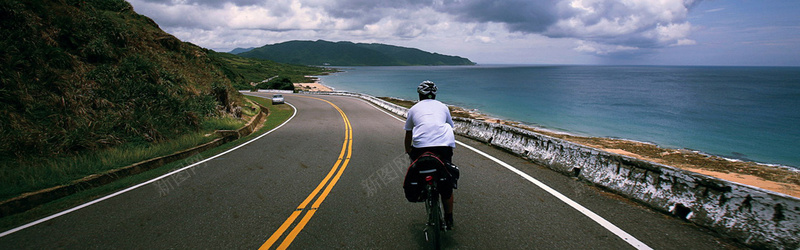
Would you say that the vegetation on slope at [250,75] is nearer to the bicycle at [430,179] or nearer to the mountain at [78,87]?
the mountain at [78,87]

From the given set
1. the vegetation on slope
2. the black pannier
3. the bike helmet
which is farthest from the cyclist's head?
the vegetation on slope

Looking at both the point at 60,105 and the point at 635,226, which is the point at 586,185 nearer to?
the point at 635,226

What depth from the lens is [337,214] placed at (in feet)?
15.4

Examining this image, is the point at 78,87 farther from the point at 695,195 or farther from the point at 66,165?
the point at 695,195

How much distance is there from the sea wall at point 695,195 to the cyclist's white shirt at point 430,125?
3327 mm

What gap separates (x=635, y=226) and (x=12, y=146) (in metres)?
11.9

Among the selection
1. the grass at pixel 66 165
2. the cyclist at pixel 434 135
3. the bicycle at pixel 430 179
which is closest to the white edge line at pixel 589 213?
the cyclist at pixel 434 135

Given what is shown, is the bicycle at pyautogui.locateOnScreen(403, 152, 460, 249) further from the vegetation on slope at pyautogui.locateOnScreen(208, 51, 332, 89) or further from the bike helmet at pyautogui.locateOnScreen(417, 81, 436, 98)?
the vegetation on slope at pyautogui.locateOnScreen(208, 51, 332, 89)

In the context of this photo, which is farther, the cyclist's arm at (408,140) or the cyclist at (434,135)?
the cyclist's arm at (408,140)

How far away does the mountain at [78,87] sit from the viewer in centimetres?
826

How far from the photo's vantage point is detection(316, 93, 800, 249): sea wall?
11.3ft

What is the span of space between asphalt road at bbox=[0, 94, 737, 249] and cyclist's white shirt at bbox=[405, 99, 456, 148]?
1.16 metres

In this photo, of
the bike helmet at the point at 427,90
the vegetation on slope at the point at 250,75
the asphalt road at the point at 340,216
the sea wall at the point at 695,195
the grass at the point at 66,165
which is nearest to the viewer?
the sea wall at the point at 695,195

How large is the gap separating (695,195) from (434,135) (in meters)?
3.61
